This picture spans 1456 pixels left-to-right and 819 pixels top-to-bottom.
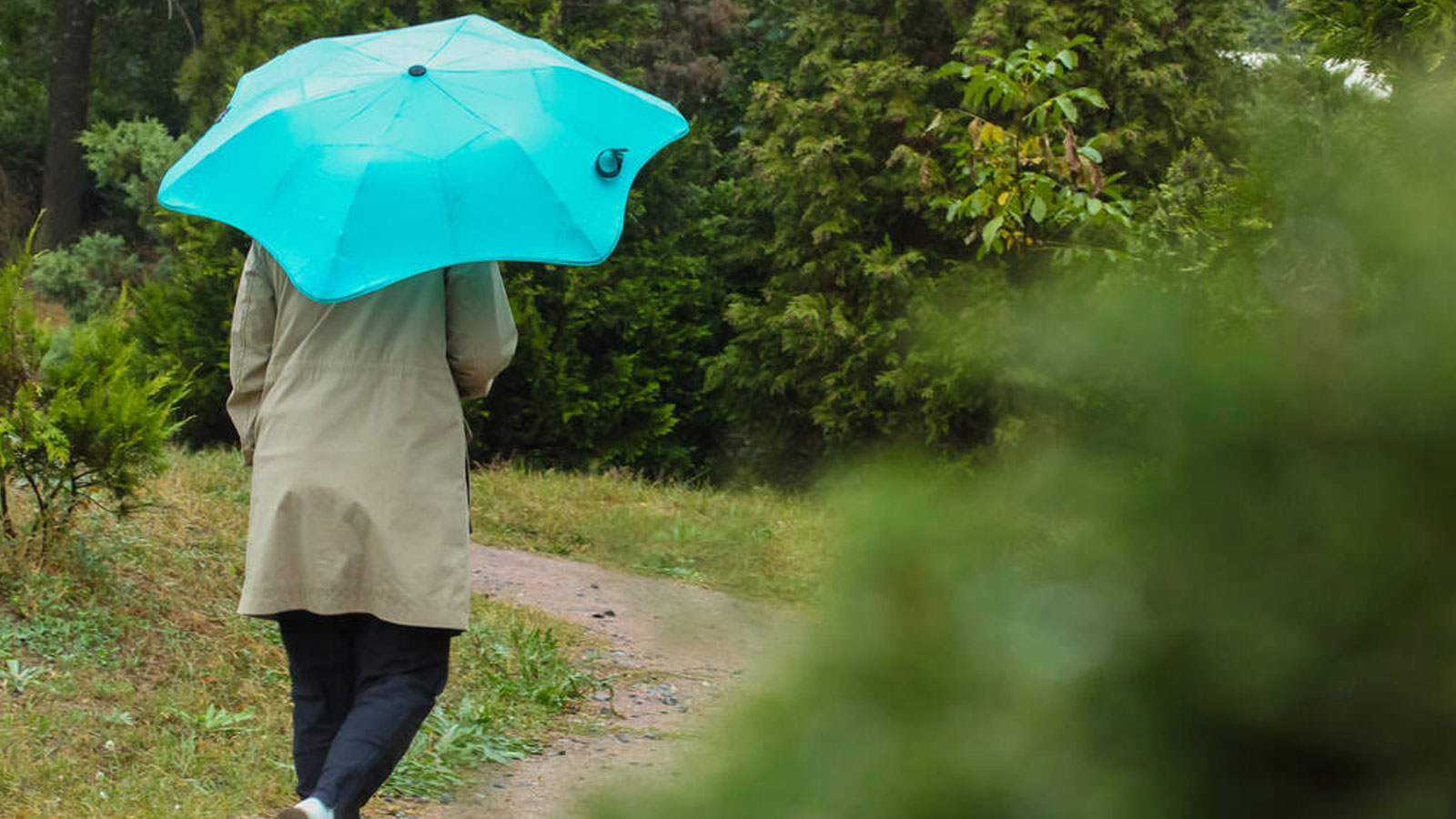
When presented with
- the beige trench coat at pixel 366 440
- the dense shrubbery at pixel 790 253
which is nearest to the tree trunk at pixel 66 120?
the dense shrubbery at pixel 790 253

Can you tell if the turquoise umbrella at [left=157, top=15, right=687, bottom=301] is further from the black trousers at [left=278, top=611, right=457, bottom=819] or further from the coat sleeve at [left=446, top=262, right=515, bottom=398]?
the black trousers at [left=278, top=611, right=457, bottom=819]

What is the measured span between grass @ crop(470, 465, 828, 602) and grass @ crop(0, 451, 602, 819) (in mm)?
737

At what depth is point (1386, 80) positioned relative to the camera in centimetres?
88

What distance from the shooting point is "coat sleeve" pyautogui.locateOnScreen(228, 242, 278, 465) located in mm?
3648

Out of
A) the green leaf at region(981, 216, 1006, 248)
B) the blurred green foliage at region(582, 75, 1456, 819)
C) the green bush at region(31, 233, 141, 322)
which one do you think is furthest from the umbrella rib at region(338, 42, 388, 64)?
the green bush at region(31, 233, 141, 322)

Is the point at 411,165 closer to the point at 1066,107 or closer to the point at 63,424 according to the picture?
the point at 1066,107

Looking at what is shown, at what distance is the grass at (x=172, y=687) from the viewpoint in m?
4.26

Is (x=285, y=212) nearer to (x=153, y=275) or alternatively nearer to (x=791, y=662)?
(x=791, y=662)

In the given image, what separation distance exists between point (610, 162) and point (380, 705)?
1.44 metres

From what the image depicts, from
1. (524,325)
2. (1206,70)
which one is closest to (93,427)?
(524,325)

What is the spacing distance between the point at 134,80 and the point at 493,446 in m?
13.6

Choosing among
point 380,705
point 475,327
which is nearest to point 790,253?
point 475,327

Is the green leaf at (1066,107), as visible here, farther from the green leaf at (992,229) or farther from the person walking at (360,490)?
the person walking at (360,490)

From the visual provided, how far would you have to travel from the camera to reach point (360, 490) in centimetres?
348
